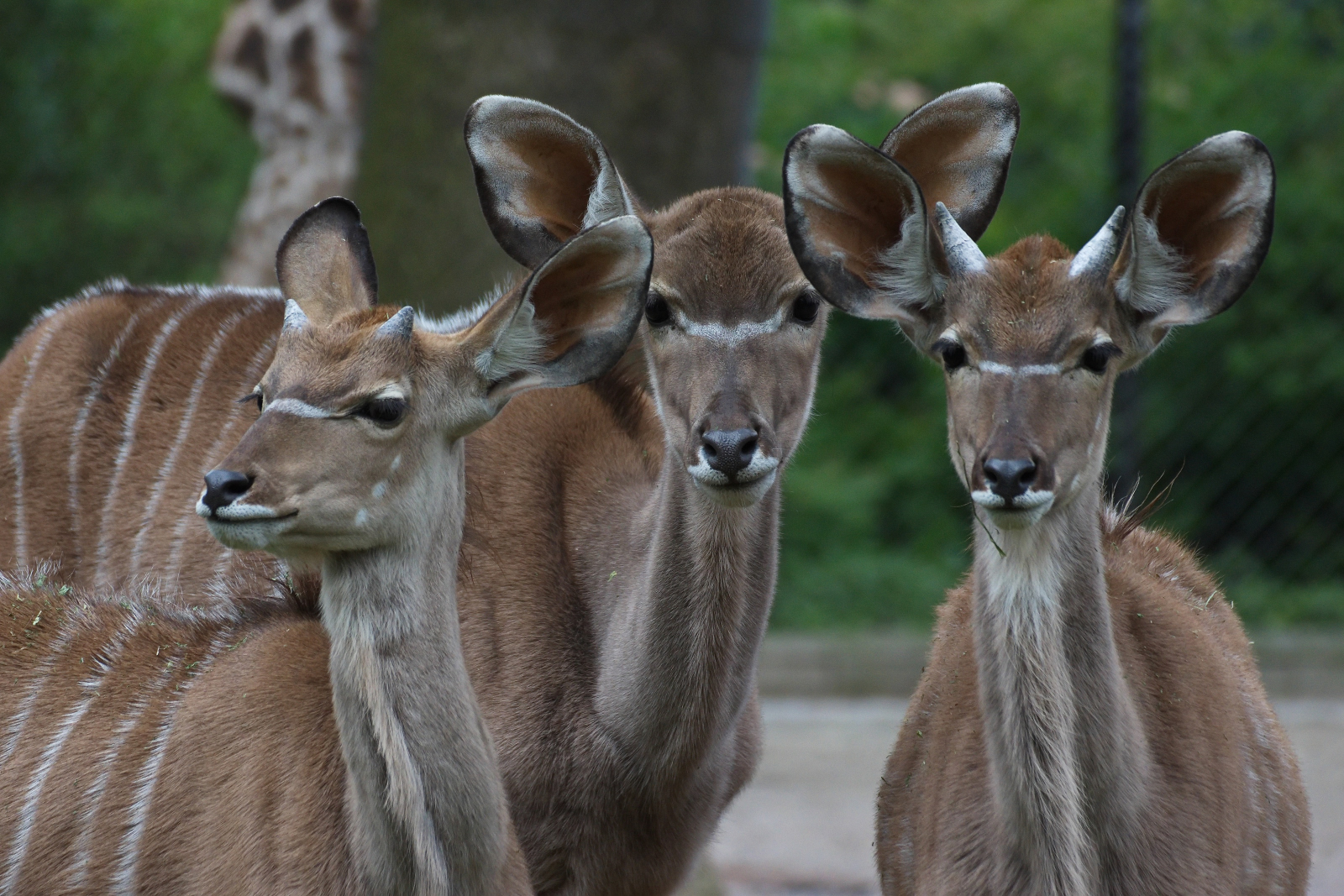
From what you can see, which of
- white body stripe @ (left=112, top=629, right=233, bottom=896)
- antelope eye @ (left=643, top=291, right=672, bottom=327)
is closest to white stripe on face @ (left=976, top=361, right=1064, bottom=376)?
antelope eye @ (left=643, top=291, right=672, bottom=327)

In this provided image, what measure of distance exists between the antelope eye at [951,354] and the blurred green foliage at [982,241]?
152 inches

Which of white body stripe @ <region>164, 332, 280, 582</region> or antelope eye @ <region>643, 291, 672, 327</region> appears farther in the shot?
white body stripe @ <region>164, 332, 280, 582</region>

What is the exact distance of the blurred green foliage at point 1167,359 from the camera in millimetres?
7184

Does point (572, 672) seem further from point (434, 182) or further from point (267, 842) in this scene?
point (434, 182)

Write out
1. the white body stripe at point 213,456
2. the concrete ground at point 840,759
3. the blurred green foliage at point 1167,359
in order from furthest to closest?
the blurred green foliage at point 1167,359
the concrete ground at point 840,759
the white body stripe at point 213,456

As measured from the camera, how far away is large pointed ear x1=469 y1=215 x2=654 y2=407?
10.6 feet

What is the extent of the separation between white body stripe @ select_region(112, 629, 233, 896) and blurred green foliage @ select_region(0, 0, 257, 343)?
4.83 metres

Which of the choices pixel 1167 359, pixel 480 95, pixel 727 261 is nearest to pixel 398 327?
pixel 727 261

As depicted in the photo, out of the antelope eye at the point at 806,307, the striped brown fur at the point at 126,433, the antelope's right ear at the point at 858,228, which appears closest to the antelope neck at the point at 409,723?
the antelope's right ear at the point at 858,228

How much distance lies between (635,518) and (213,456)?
105 centimetres

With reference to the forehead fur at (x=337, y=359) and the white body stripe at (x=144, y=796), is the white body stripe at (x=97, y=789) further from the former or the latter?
the forehead fur at (x=337, y=359)

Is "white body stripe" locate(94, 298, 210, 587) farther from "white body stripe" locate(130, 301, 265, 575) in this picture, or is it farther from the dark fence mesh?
the dark fence mesh

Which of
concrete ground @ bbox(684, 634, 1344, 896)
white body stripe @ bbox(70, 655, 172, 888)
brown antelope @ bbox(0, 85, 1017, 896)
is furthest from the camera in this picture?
concrete ground @ bbox(684, 634, 1344, 896)

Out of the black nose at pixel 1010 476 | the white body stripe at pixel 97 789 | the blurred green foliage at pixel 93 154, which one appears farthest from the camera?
the blurred green foliage at pixel 93 154
